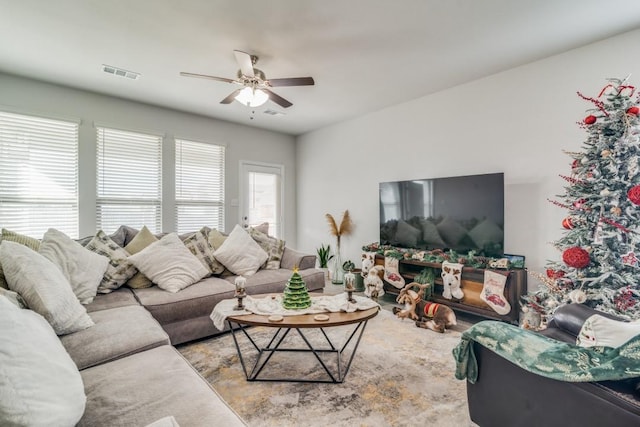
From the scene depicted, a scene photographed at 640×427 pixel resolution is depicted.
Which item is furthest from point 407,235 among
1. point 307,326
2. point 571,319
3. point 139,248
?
point 139,248

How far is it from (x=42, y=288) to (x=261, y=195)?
413 cm

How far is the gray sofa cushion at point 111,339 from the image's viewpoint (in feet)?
4.79

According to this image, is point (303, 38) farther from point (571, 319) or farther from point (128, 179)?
→ point (128, 179)

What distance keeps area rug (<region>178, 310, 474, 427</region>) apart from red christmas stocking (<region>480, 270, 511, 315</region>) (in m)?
0.59

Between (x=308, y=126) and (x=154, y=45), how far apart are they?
9.74ft

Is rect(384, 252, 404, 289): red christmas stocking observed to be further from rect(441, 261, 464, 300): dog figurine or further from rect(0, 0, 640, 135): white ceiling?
rect(0, 0, 640, 135): white ceiling

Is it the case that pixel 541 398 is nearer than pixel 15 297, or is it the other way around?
pixel 541 398

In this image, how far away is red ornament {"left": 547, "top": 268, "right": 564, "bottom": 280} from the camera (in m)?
2.44

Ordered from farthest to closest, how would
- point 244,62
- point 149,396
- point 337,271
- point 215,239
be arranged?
point 337,271 < point 215,239 < point 244,62 < point 149,396

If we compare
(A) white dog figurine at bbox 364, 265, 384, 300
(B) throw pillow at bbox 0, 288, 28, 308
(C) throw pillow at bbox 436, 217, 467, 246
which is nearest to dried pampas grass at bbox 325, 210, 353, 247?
(A) white dog figurine at bbox 364, 265, 384, 300

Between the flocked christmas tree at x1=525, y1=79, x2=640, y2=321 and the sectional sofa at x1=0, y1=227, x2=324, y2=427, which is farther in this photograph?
the flocked christmas tree at x1=525, y1=79, x2=640, y2=321

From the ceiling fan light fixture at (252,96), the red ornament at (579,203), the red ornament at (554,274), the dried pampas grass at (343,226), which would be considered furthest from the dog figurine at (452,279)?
the ceiling fan light fixture at (252,96)

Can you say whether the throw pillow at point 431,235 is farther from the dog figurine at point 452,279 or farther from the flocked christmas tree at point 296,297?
the flocked christmas tree at point 296,297

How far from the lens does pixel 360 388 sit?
193 cm
